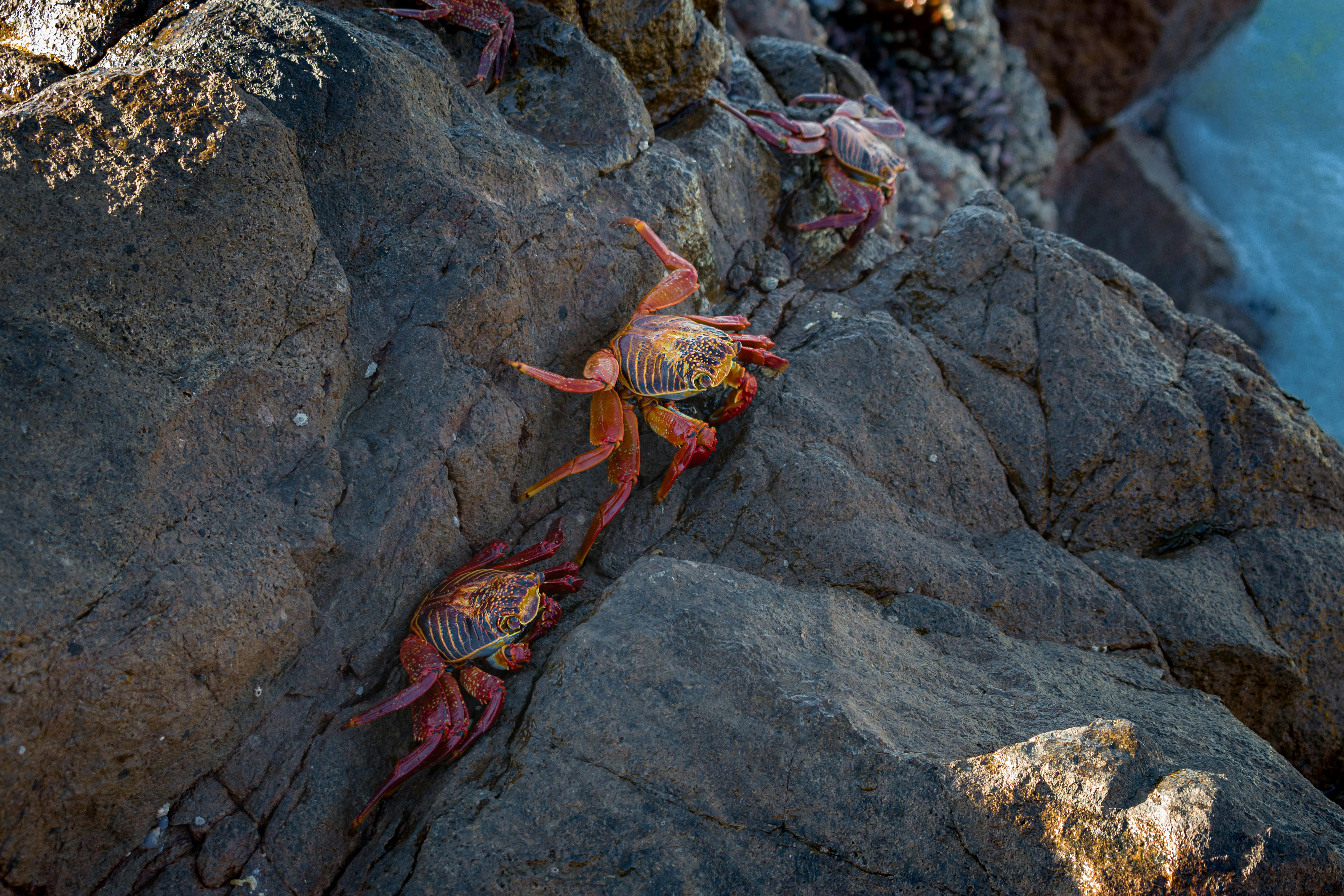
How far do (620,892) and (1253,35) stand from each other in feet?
60.1

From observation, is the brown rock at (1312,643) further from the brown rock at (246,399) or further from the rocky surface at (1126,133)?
the rocky surface at (1126,133)

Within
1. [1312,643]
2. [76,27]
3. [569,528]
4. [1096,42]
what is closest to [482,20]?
[76,27]

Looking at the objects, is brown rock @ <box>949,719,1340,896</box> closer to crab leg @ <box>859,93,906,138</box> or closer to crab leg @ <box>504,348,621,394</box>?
crab leg @ <box>504,348,621,394</box>

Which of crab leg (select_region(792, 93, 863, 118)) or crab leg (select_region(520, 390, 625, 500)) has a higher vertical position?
crab leg (select_region(792, 93, 863, 118))

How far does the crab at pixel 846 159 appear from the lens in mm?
5246

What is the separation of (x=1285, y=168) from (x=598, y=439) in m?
→ 14.6

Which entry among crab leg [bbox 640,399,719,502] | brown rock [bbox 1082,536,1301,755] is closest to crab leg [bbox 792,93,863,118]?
crab leg [bbox 640,399,719,502]

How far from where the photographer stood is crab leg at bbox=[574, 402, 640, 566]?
3797 millimetres

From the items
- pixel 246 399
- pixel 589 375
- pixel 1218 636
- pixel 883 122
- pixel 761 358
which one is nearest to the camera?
pixel 246 399

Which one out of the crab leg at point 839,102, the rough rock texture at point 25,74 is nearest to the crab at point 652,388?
the rough rock texture at point 25,74

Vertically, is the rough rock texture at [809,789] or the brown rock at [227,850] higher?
the rough rock texture at [809,789]

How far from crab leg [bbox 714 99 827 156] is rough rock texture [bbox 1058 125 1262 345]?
8.00 metres

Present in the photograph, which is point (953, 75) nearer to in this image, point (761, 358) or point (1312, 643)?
point (761, 358)

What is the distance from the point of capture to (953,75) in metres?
9.58
